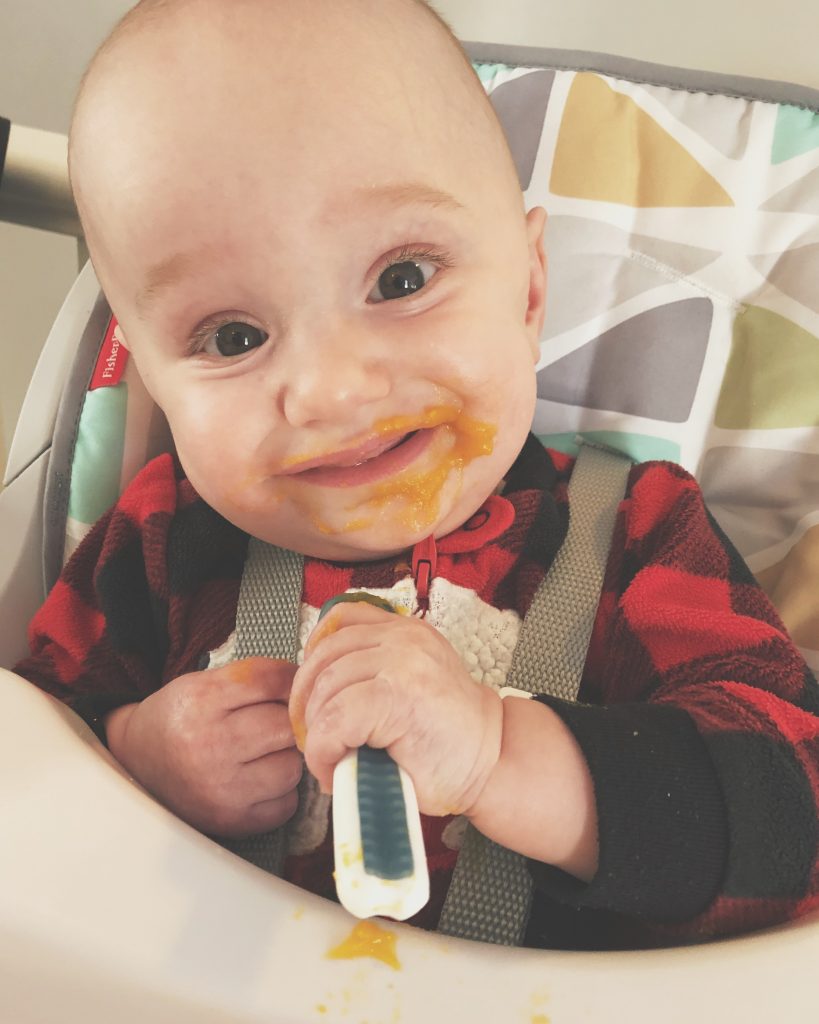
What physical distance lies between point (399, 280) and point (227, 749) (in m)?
0.30

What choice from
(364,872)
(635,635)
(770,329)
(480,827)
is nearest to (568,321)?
(770,329)

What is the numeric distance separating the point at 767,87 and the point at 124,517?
0.65 metres

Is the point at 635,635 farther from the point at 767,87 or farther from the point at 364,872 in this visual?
the point at 767,87

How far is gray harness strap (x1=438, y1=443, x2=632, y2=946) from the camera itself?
536 millimetres

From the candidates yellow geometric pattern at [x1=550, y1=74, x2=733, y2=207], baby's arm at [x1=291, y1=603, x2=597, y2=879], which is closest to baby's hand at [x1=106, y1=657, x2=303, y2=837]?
baby's arm at [x1=291, y1=603, x2=597, y2=879]

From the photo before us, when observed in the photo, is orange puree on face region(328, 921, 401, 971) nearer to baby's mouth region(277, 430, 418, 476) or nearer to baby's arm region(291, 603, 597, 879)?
baby's arm region(291, 603, 597, 879)

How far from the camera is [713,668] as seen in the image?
60cm

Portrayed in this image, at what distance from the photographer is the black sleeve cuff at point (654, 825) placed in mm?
490

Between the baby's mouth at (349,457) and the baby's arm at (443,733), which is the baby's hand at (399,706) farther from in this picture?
the baby's mouth at (349,457)

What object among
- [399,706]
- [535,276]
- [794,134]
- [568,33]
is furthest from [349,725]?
[568,33]

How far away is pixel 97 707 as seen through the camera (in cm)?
67

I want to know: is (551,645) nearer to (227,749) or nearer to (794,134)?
(227,749)

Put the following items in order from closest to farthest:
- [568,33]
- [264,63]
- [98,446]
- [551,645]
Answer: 1. [264,63]
2. [551,645]
3. [98,446]
4. [568,33]

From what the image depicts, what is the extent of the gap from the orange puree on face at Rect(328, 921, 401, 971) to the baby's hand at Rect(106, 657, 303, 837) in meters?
0.15
